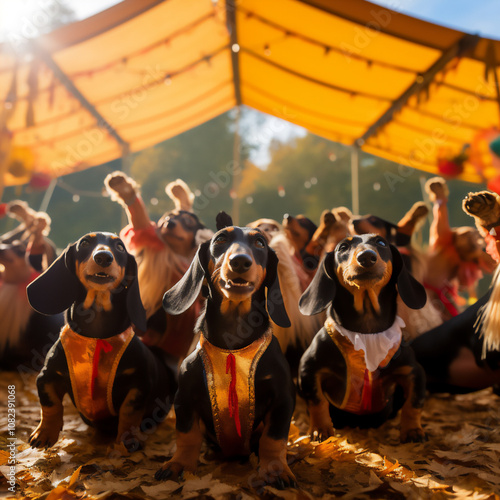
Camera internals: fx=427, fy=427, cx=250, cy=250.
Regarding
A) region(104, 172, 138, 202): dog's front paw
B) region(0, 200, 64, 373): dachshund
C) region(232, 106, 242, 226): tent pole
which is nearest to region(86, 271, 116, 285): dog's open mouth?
region(104, 172, 138, 202): dog's front paw

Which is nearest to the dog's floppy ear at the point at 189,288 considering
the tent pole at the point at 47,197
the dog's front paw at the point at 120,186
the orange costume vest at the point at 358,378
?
the orange costume vest at the point at 358,378

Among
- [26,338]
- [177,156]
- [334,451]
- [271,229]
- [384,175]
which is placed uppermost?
[177,156]

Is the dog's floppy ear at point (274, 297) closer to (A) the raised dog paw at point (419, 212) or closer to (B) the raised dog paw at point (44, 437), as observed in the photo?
(B) the raised dog paw at point (44, 437)

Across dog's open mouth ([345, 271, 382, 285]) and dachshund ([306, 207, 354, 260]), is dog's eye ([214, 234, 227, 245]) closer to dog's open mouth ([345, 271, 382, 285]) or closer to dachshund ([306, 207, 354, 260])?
dog's open mouth ([345, 271, 382, 285])

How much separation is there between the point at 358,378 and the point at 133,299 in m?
1.06

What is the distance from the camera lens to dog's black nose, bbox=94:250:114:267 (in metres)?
1.75

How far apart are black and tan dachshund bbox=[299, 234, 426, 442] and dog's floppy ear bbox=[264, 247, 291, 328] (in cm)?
23

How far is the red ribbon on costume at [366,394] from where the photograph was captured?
188cm

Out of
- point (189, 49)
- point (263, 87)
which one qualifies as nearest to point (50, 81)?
point (189, 49)

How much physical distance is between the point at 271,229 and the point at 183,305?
5.05 feet

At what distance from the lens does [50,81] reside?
4.33m

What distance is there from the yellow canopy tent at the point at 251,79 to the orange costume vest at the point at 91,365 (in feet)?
7.64

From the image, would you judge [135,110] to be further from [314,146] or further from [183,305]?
[183,305]

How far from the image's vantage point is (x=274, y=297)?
1.73 m
